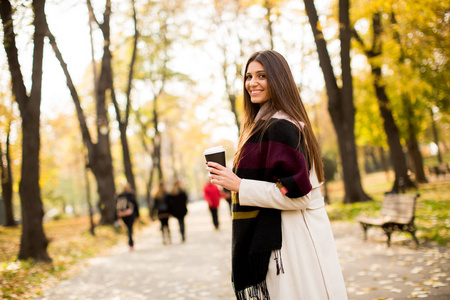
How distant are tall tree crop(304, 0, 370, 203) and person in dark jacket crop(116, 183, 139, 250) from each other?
24.6 feet

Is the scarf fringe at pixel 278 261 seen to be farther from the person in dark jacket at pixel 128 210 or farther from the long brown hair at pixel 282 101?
the person in dark jacket at pixel 128 210

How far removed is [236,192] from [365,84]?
19.1 metres

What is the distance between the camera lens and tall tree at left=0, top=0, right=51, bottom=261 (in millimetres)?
9797

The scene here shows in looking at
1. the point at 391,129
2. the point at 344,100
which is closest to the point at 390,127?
the point at 391,129

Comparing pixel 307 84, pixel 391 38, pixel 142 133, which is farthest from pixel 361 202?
pixel 142 133

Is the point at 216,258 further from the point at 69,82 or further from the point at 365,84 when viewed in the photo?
the point at 365,84

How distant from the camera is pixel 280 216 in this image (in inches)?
91.3

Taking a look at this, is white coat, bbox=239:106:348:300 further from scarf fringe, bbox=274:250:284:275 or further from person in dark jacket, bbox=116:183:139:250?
person in dark jacket, bbox=116:183:139:250

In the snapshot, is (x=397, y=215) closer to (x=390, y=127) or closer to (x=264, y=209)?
(x=264, y=209)

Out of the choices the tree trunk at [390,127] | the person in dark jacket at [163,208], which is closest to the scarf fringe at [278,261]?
the person in dark jacket at [163,208]

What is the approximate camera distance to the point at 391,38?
16609 millimetres

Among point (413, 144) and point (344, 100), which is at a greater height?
point (344, 100)

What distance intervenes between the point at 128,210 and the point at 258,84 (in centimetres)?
1088

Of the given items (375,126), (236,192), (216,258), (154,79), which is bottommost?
(216,258)
